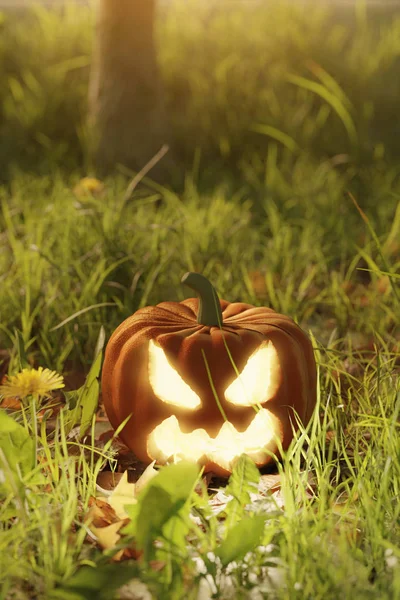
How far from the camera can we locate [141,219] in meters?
3.69

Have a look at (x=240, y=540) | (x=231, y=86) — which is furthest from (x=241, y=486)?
(x=231, y=86)

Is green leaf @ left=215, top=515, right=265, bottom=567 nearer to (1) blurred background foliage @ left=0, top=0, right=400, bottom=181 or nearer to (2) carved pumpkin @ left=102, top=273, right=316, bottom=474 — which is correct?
(2) carved pumpkin @ left=102, top=273, right=316, bottom=474

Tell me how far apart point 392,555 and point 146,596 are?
0.54 metres

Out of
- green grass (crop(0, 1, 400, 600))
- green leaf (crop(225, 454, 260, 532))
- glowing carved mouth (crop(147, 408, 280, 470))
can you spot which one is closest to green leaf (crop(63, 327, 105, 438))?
green grass (crop(0, 1, 400, 600))

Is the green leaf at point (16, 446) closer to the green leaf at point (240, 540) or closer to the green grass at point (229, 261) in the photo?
the green grass at point (229, 261)

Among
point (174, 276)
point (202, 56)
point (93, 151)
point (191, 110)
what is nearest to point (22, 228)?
point (174, 276)

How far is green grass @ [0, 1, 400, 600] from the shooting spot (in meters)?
1.65

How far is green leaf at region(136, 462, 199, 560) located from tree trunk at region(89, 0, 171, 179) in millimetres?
3583

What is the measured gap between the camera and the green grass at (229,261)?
1653 mm

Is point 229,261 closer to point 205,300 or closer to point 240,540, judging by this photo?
point 205,300

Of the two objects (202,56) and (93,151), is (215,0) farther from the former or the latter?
(93,151)

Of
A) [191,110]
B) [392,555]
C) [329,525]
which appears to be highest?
[329,525]

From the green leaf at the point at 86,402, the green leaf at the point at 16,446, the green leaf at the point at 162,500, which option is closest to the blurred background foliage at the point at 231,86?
the green leaf at the point at 86,402

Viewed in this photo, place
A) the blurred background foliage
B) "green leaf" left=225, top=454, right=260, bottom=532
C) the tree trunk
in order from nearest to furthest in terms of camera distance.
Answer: "green leaf" left=225, top=454, right=260, bottom=532, the tree trunk, the blurred background foliage
